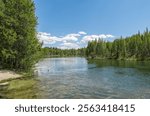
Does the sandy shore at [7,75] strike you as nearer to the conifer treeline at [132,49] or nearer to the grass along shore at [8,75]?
the grass along shore at [8,75]

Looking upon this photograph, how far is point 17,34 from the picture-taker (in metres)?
47.8

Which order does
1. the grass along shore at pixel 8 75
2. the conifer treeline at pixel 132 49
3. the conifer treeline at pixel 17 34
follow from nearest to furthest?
the grass along shore at pixel 8 75, the conifer treeline at pixel 17 34, the conifer treeline at pixel 132 49

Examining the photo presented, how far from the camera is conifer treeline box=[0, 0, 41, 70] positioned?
150 ft

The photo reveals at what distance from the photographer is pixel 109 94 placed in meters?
30.0

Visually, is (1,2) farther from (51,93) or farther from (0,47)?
(51,93)

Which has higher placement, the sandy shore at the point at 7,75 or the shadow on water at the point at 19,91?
the sandy shore at the point at 7,75

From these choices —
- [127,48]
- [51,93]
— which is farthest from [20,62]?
[127,48]

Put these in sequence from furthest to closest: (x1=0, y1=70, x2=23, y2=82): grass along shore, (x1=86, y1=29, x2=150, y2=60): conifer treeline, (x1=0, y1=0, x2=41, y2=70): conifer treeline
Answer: (x1=86, y1=29, x2=150, y2=60): conifer treeline, (x1=0, y1=0, x2=41, y2=70): conifer treeline, (x1=0, y1=70, x2=23, y2=82): grass along shore

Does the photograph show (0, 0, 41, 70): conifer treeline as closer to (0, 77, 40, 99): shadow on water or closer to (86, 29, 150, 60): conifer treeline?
(0, 77, 40, 99): shadow on water

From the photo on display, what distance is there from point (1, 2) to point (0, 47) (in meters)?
8.55

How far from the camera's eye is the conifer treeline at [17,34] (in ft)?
150

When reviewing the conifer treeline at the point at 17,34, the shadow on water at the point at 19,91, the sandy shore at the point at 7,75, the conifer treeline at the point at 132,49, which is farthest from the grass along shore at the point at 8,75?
the conifer treeline at the point at 132,49

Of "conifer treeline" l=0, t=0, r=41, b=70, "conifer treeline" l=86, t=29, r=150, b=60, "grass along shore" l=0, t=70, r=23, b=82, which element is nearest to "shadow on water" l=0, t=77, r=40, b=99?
"grass along shore" l=0, t=70, r=23, b=82

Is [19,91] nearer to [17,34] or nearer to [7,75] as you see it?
[7,75]
